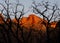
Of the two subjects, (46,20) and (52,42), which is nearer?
(46,20)

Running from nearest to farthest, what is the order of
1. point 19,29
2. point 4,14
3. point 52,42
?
point 4,14
point 19,29
point 52,42

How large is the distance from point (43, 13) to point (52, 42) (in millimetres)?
9861

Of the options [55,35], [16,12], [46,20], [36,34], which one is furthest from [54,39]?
[16,12]

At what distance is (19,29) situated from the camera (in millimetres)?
29750

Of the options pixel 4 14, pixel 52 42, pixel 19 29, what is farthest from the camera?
pixel 52 42

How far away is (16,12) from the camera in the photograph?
28109 mm

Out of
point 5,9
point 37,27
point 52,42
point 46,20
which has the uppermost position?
point 5,9

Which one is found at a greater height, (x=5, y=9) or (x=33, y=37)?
(x=5, y=9)

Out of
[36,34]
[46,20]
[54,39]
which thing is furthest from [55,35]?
[46,20]

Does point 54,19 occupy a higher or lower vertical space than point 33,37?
higher

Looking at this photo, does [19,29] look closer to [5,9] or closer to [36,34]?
[5,9]

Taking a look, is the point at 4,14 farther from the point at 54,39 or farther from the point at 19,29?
the point at 54,39

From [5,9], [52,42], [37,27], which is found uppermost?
[5,9]

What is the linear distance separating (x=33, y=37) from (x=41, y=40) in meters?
1.95
